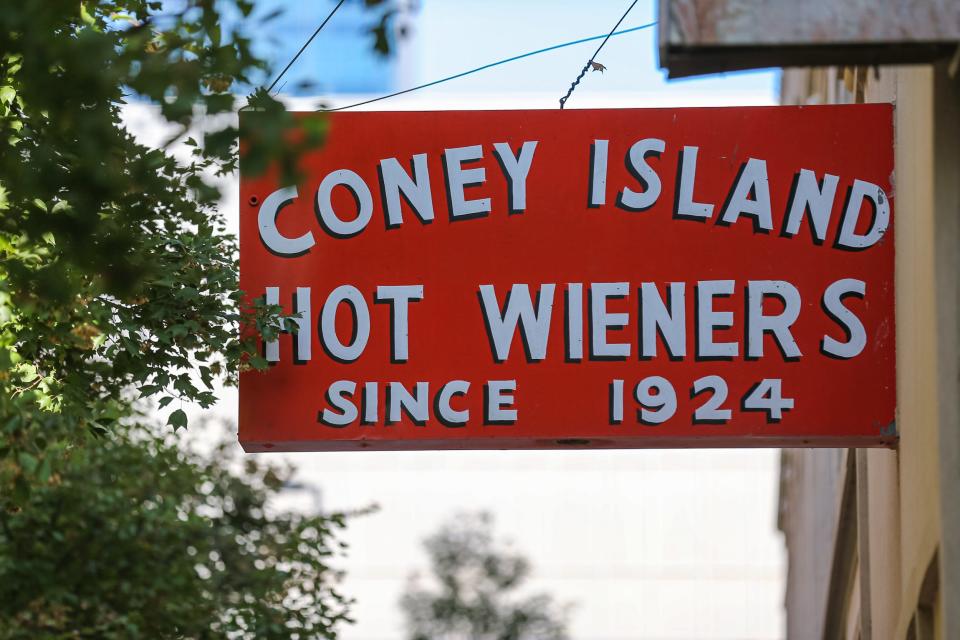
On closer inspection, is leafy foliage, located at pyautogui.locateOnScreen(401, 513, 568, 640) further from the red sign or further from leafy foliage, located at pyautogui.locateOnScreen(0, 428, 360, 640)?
the red sign

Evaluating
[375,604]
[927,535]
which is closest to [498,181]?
[927,535]

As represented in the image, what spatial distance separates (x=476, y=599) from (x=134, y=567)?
11.3 m

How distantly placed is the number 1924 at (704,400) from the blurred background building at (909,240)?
55cm

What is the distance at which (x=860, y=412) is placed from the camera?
7.21 m

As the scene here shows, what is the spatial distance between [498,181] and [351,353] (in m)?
1.08

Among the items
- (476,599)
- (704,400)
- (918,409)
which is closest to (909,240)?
(918,409)

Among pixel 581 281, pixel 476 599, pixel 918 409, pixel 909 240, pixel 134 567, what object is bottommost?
pixel 476 599

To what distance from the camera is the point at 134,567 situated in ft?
39.7

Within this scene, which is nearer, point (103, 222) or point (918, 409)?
point (918, 409)

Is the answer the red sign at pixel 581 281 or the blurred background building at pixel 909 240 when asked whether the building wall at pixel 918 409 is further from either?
the red sign at pixel 581 281

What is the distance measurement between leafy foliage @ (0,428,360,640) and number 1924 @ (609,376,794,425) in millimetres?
4462

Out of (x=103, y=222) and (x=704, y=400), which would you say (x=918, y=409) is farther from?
(x=103, y=222)

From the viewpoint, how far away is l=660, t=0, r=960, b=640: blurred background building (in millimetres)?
5004

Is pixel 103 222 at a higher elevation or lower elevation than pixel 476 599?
higher
